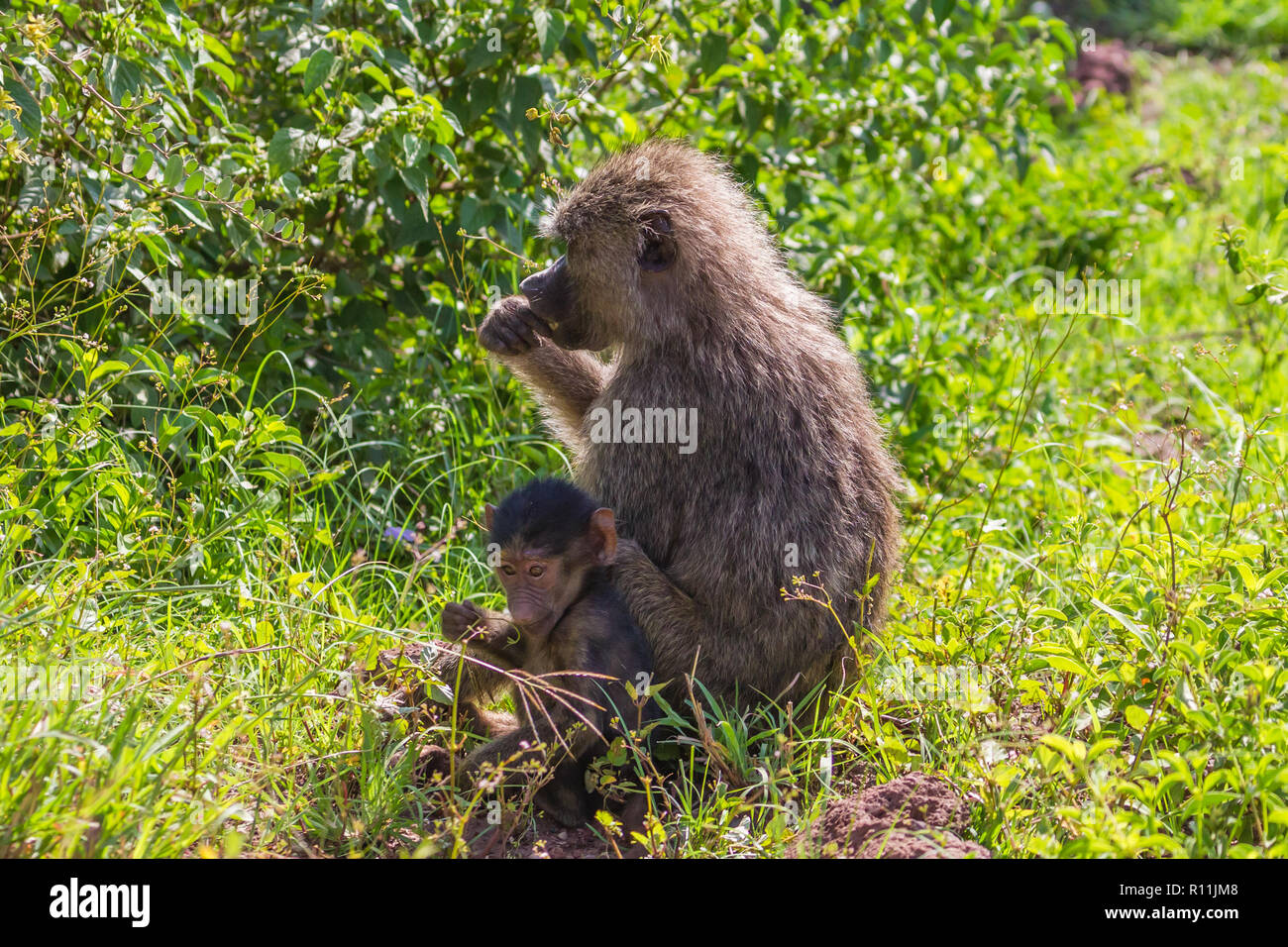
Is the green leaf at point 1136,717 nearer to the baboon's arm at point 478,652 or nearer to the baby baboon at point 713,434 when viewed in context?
the baby baboon at point 713,434

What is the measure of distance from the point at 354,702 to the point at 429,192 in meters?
2.44

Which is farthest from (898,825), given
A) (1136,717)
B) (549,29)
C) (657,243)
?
(549,29)

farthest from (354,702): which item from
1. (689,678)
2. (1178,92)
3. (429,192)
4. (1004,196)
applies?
(1178,92)

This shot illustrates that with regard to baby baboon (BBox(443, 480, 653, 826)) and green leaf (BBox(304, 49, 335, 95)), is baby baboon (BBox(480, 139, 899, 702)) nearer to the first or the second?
baby baboon (BBox(443, 480, 653, 826))

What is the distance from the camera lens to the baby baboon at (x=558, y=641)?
3.14m

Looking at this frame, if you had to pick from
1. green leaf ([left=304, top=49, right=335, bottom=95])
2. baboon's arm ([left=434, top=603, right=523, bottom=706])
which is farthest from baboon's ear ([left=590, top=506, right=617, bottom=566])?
green leaf ([left=304, top=49, right=335, bottom=95])

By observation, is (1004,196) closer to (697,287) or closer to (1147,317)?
(1147,317)

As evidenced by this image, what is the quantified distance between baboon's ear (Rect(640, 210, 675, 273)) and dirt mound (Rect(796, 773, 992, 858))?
161 cm

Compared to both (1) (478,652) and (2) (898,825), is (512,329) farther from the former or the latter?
(2) (898,825)

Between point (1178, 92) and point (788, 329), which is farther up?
point (1178, 92)

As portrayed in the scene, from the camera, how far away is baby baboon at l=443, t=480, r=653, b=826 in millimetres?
3137

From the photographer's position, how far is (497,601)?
4.13 m

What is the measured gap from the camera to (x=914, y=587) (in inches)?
175

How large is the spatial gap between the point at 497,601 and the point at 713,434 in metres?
1.03
